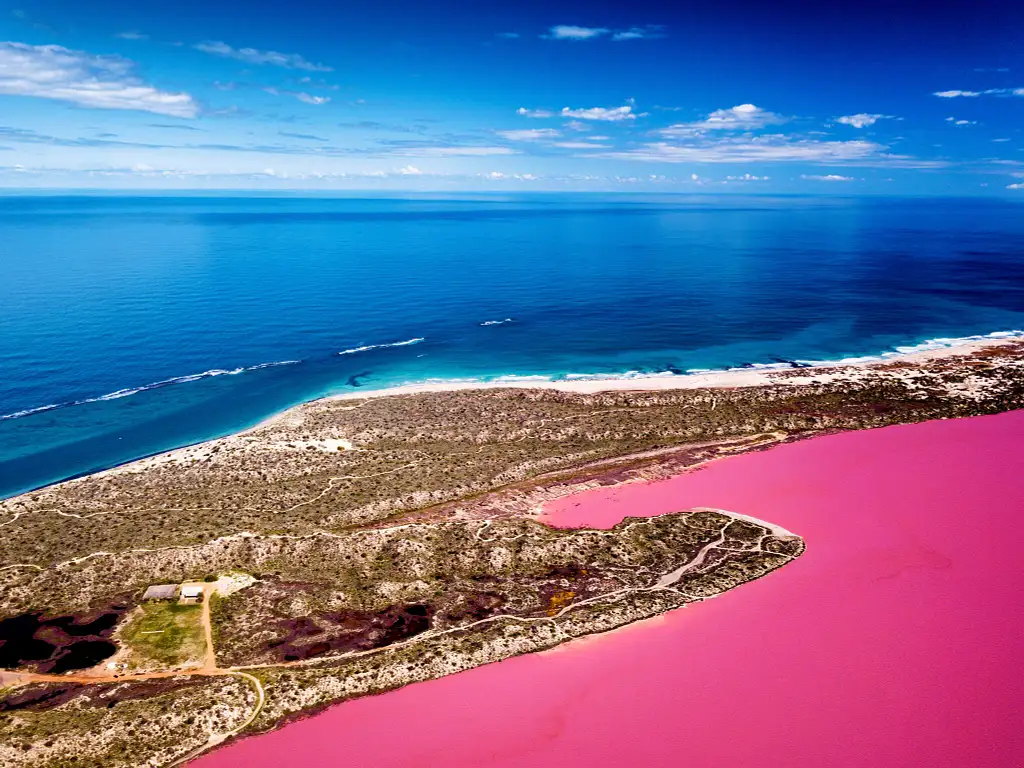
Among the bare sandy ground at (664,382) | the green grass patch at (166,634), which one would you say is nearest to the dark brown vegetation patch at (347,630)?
the green grass patch at (166,634)

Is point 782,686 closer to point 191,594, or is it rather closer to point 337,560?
point 337,560

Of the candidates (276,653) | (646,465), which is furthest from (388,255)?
(276,653)

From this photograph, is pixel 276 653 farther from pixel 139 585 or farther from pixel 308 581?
pixel 139 585

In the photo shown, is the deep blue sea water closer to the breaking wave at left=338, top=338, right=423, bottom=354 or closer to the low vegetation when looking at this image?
the breaking wave at left=338, top=338, right=423, bottom=354

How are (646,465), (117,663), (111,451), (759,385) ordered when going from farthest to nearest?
(759,385) < (111,451) < (646,465) < (117,663)

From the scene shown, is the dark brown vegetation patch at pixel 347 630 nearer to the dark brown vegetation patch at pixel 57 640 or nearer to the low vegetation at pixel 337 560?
the low vegetation at pixel 337 560
